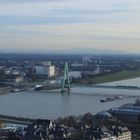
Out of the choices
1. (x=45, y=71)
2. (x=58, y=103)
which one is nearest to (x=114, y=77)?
(x=45, y=71)

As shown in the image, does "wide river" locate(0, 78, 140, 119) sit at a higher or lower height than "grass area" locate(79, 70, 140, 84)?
higher

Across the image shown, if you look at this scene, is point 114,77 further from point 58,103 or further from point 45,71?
point 58,103

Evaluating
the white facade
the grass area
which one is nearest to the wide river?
the grass area

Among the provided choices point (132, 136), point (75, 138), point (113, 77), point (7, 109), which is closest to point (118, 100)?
point (7, 109)

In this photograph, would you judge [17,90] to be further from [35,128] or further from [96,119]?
[35,128]

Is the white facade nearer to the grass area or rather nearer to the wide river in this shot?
the grass area

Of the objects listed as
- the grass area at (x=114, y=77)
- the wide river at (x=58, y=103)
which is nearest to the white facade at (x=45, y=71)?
the grass area at (x=114, y=77)

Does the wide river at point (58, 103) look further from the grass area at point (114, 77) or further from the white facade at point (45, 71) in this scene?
the white facade at point (45, 71)

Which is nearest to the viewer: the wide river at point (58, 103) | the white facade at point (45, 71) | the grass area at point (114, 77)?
the wide river at point (58, 103)

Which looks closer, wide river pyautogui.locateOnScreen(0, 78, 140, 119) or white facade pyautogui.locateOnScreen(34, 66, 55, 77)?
wide river pyautogui.locateOnScreen(0, 78, 140, 119)
